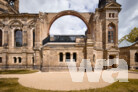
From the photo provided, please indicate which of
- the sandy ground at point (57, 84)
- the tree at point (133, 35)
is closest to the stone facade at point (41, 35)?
the sandy ground at point (57, 84)

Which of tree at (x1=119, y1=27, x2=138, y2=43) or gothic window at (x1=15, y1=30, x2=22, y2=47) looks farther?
tree at (x1=119, y1=27, x2=138, y2=43)

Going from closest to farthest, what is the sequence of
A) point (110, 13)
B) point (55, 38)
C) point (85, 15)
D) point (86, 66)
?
1. point (86, 66)
2. point (55, 38)
3. point (110, 13)
4. point (85, 15)

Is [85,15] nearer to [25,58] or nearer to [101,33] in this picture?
[101,33]

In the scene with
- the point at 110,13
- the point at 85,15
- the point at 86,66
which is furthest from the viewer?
the point at 85,15

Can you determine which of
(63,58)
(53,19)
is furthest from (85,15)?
(63,58)

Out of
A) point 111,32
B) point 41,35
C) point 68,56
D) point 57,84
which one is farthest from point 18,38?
point 111,32

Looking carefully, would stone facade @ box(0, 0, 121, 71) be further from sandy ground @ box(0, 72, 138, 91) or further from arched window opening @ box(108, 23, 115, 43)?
sandy ground @ box(0, 72, 138, 91)

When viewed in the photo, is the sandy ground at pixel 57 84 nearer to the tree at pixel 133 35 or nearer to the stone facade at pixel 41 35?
the stone facade at pixel 41 35

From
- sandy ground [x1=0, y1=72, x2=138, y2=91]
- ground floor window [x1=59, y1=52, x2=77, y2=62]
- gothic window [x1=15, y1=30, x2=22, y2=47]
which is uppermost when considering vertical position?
gothic window [x1=15, y1=30, x2=22, y2=47]

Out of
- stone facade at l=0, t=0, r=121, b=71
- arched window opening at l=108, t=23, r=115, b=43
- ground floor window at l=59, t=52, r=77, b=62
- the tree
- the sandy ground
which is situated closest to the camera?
the sandy ground

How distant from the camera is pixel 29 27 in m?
20.9

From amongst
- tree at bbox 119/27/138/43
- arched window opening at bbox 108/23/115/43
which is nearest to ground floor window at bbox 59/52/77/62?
arched window opening at bbox 108/23/115/43

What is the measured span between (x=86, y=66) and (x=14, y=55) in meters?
17.2

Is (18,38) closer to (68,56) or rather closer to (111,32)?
(68,56)
